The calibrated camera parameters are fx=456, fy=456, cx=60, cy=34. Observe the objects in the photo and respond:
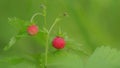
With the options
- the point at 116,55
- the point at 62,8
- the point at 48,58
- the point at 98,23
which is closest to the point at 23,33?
the point at 48,58

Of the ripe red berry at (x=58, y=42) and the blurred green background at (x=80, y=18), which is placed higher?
the blurred green background at (x=80, y=18)

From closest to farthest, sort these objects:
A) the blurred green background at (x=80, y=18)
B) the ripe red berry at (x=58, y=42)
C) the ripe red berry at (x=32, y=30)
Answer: the ripe red berry at (x=32, y=30)
the ripe red berry at (x=58, y=42)
the blurred green background at (x=80, y=18)

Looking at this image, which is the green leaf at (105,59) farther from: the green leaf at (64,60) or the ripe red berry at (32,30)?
the ripe red berry at (32,30)

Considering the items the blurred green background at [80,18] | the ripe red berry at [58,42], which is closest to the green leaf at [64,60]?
the ripe red berry at [58,42]

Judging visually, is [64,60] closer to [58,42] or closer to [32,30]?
[58,42]

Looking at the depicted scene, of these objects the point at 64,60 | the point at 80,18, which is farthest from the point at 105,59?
the point at 80,18
